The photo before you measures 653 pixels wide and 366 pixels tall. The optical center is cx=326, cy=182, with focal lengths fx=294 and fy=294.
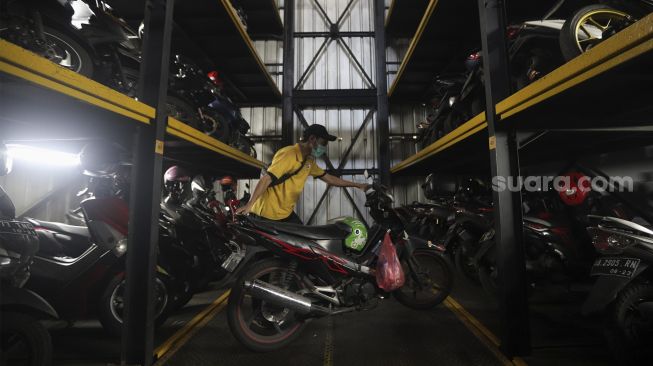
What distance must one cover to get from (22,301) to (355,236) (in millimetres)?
1793

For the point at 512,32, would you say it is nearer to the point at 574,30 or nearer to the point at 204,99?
the point at 574,30

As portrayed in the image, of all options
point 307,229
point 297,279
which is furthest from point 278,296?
point 307,229

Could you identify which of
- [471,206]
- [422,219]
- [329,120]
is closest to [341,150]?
[329,120]

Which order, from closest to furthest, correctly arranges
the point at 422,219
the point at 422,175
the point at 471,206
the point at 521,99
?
the point at 521,99
the point at 471,206
the point at 422,219
the point at 422,175

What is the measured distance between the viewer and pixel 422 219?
386 cm

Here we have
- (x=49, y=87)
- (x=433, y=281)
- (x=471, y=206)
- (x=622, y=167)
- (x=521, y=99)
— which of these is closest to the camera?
(x=49, y=87)

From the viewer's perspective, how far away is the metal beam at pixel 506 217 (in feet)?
5.61

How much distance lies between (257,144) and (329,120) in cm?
149

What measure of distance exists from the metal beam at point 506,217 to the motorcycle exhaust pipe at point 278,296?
116 centimetres

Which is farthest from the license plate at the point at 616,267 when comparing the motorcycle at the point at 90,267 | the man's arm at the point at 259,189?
the motorcycle at the point at 90,267

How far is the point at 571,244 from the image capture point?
2434 mm

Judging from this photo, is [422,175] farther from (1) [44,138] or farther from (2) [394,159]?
(1) [44,138]

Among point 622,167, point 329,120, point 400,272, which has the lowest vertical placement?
point 400,272

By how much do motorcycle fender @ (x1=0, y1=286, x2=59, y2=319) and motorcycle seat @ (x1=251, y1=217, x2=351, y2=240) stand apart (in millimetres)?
1043
